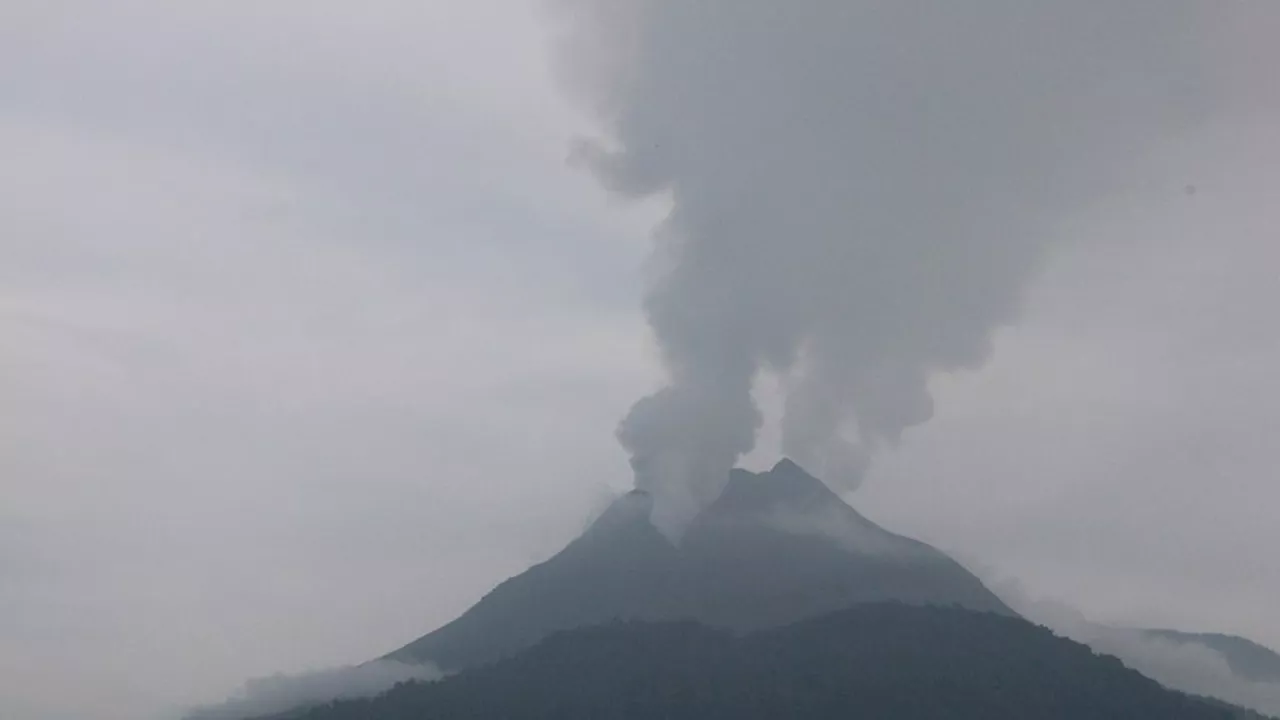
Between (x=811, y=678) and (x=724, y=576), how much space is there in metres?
18.3

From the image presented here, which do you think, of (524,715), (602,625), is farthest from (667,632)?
(524,715)

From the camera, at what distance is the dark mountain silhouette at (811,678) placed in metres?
116

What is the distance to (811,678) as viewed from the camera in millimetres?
117812

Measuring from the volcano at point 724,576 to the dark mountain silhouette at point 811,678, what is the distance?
431cm

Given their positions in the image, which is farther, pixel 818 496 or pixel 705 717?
pixel 818 496

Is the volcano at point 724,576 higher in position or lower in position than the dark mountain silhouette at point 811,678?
higher

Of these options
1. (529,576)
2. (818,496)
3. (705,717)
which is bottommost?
(705,717)

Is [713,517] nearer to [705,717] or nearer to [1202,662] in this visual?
[705,717]

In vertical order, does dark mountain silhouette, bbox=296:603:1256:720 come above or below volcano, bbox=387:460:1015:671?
below

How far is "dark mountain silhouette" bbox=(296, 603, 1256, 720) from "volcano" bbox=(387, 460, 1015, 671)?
170 inches

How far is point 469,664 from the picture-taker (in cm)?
13075

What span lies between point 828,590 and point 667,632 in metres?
17.9

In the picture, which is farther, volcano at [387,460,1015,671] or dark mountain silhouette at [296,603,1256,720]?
volcano at [387,460,1015,671]

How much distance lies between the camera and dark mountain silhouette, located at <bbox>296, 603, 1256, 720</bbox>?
115500 mm
